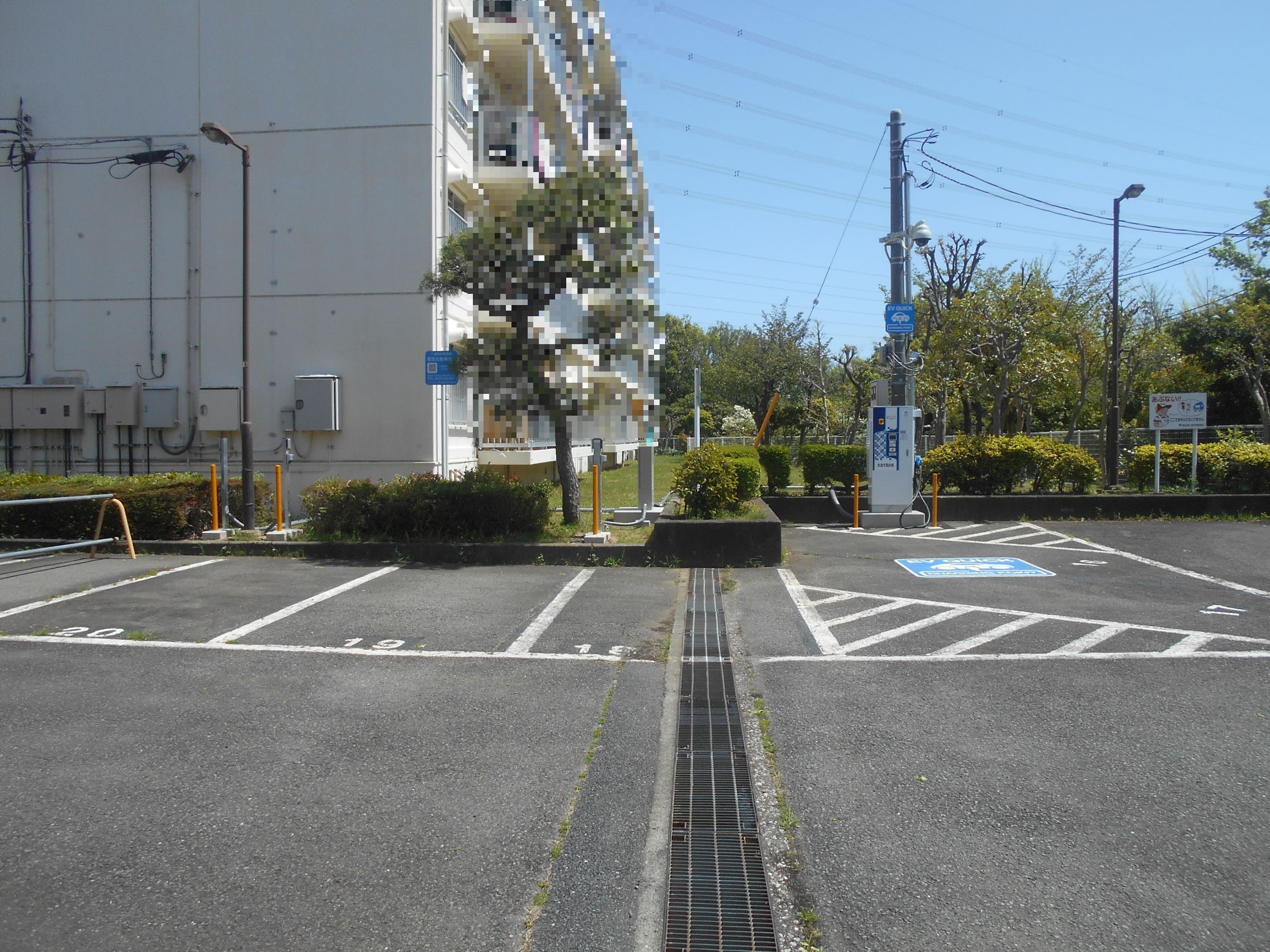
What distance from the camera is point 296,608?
28.3 feet

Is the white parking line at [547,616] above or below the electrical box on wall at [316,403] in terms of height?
below

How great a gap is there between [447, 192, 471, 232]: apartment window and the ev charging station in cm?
854

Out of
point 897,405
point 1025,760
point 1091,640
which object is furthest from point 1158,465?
point 1025,760

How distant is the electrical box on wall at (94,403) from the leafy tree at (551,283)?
9.05 meters

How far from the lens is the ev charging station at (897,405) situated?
15508 mm

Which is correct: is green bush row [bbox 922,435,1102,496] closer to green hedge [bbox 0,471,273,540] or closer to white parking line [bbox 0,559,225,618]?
white parking line [bbox 0,559,225,618]

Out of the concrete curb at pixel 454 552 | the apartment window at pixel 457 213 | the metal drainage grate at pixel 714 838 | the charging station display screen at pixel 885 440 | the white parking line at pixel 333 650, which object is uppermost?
the apartment window at pixel 457 213

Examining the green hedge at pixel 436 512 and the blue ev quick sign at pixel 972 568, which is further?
the green hedge at pixel 436 512

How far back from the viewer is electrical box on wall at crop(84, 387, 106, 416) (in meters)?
17.2

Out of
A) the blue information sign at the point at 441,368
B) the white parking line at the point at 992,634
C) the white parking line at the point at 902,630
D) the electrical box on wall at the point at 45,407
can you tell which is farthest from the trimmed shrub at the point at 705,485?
the electrical box on wall at the point at 45,407

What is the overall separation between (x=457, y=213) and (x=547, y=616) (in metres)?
12.8

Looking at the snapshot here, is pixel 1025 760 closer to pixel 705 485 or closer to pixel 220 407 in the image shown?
pixel 705 485

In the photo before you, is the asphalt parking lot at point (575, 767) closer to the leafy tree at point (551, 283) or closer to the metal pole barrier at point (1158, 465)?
the leafy tree at point (551, 283)

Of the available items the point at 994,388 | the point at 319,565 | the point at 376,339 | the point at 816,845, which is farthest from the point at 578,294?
the point at 994,388
